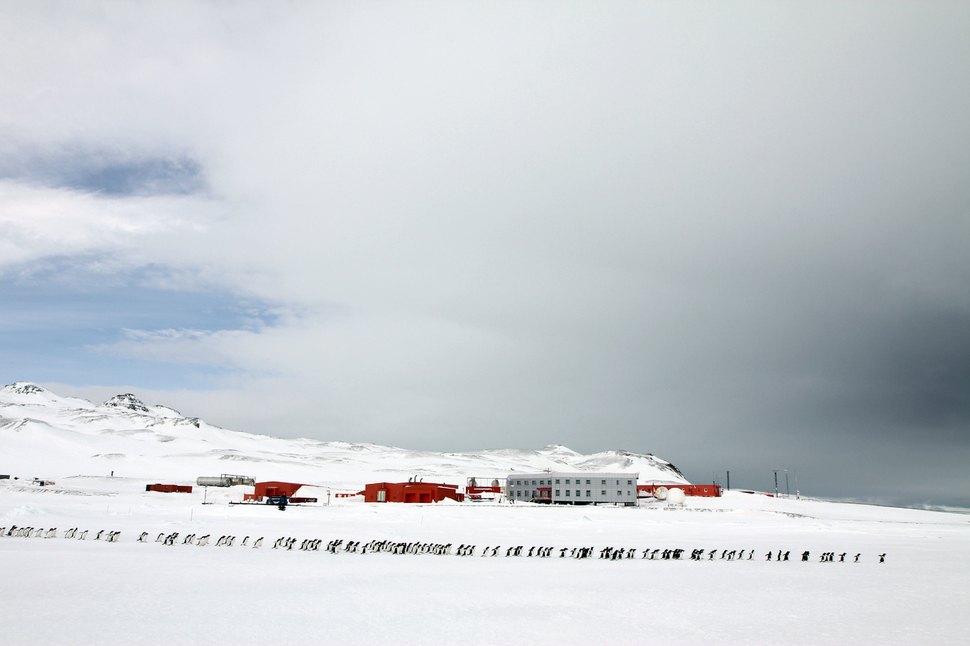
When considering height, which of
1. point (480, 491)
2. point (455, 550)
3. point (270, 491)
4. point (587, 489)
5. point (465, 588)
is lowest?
point (270, 491)

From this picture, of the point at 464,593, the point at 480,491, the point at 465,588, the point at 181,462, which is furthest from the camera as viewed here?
the point at 181,462

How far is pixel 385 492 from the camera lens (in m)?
86.8

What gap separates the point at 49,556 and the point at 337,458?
162343mm

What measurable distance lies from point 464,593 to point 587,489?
73118 mm

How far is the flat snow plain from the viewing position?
1775cm

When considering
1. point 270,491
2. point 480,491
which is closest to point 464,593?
point 270,491

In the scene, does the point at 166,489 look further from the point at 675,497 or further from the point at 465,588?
the point at 465,588

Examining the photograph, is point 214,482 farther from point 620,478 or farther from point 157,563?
point 157,563

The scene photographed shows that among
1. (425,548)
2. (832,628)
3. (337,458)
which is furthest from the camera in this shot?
(337,458)

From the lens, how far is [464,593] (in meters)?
23.3

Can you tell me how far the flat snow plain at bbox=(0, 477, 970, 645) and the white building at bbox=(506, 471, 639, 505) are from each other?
45.3 metres

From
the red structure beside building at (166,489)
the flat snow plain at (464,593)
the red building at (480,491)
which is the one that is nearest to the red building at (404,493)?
the red building at (480,491)

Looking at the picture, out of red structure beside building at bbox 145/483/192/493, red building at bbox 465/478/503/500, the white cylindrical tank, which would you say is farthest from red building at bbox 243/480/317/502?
the white cylindrical tank

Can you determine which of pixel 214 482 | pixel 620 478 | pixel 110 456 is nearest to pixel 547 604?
pixel 620 478
